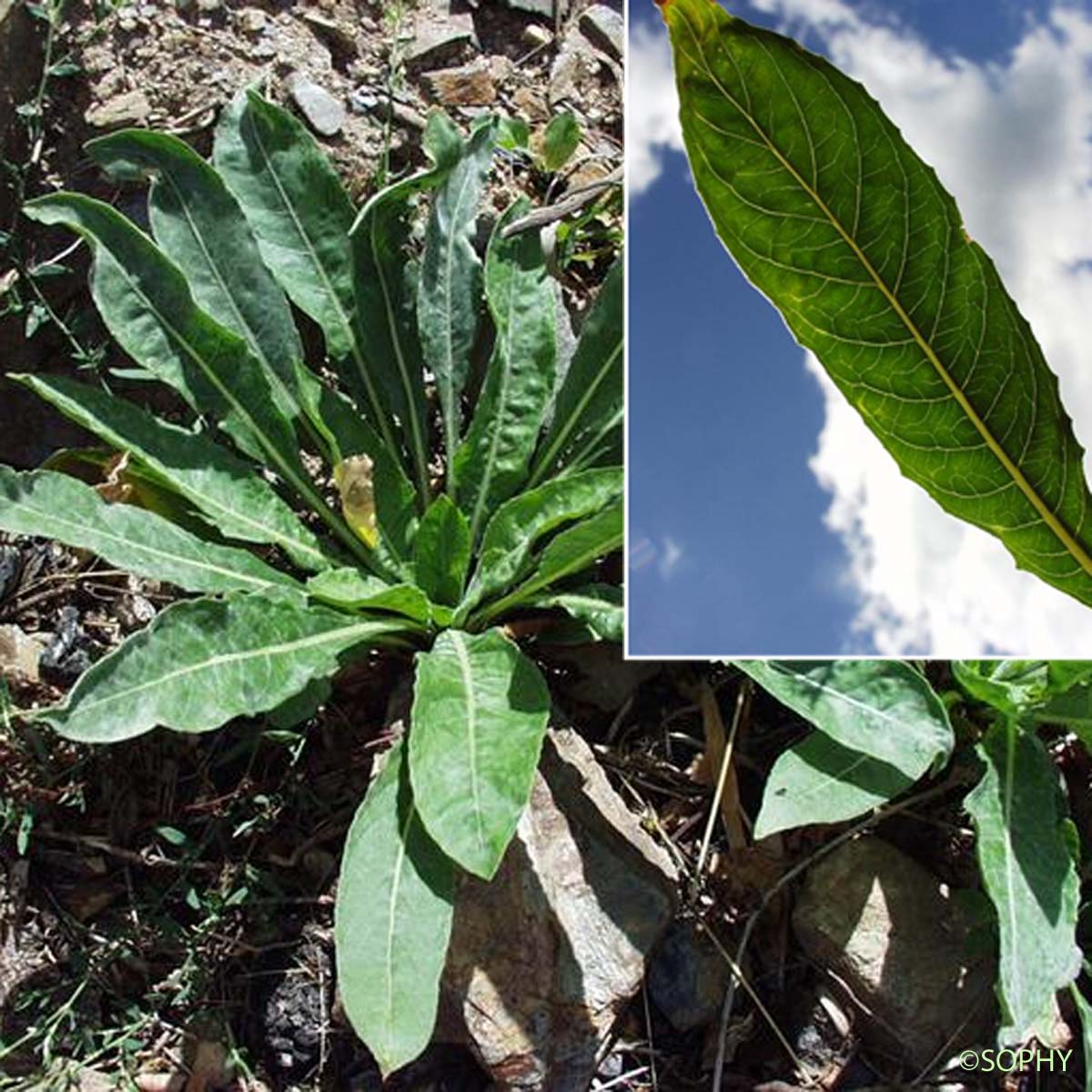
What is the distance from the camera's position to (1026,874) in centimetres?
165

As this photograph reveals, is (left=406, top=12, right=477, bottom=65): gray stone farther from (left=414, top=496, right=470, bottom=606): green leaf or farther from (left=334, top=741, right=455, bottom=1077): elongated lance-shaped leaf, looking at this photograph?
(left=334, top=741, right=455, bottom=1077): elongated lance-shaped leaf

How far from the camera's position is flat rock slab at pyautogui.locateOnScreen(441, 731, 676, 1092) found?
65.2 inches

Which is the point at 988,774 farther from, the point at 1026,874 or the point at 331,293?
the point at 331,293

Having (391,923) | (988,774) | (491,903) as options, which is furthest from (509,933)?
(988,774)

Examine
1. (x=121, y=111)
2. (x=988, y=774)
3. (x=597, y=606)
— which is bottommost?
(x=988, y=774)

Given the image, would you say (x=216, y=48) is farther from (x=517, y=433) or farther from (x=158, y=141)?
(x=517, y=433)

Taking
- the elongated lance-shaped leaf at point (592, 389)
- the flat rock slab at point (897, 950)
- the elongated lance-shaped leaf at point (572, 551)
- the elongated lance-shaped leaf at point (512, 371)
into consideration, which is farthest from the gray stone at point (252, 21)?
the flat rock slab at point (897, 950)

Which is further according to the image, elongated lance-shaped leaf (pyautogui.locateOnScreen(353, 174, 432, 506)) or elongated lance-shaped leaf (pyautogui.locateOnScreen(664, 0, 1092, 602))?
elongated lance-shaped leaf (pyautogui.locateOnScreen(353, 174, 432, 506))

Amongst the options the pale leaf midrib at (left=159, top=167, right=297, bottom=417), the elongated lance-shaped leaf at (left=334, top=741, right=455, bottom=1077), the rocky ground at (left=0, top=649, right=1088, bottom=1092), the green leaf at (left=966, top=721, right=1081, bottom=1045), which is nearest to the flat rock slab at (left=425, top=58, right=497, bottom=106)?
the pale leaf midrib at (left=159, top=167, right=297, bottom=417)

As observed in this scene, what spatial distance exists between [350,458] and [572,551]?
329mm

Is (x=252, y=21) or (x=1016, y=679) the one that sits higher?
(x=252, y=21)

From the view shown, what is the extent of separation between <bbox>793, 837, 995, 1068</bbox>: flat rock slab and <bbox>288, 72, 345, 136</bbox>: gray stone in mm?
1210

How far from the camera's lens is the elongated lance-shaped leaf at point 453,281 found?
1872 mm

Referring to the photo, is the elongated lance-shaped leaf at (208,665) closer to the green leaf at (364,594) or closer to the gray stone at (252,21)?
the green leaf at (364,594)
